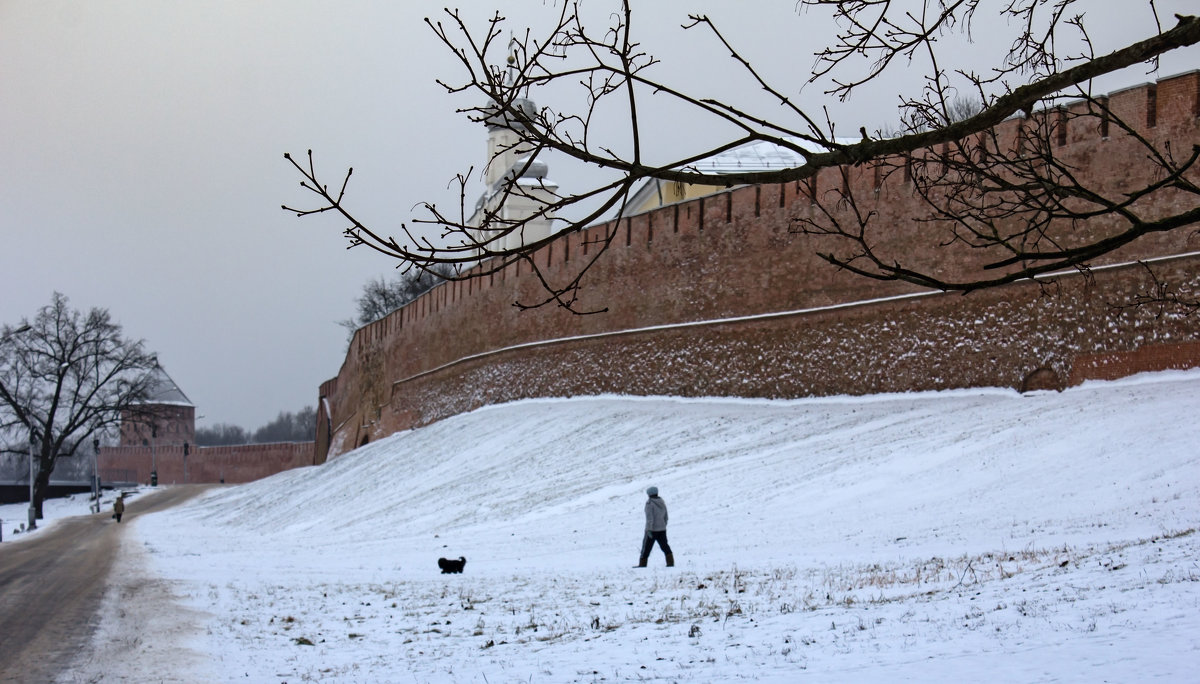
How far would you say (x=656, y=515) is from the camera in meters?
11.3

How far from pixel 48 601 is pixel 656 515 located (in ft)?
19.6

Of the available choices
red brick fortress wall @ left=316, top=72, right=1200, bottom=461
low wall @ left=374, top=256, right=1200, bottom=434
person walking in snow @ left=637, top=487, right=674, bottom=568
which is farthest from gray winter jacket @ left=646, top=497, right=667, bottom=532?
low wall @ left=374, top=256, right=1200, bottom=434

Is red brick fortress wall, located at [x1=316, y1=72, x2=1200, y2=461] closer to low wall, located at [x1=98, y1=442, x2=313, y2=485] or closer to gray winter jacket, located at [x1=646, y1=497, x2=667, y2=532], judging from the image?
gray winter jacket, located at [x1=646, y1=497, x2=667, y2=532]

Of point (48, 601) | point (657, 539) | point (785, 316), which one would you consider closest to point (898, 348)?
point (785, 316)

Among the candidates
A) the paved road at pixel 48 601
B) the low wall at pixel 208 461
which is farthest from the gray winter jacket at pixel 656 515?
the low wall at pixel 208 461

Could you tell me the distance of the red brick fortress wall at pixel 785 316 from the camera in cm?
1680

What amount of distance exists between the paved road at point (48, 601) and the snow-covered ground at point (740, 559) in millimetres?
315

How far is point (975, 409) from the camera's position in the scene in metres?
17.2

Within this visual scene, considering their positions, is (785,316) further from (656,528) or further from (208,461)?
(208,461)

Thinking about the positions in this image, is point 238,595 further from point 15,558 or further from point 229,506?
point 229,506

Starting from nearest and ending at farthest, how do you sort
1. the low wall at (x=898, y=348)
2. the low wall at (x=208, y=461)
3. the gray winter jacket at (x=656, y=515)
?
1. the gray winter jacket at (x=656, y=515)
2. the low wall at (x=898, y=348)
3. the low wall at (x=208, y=461)

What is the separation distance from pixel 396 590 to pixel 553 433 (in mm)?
12282

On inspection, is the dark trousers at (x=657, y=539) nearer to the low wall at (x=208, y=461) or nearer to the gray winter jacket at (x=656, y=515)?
the gray winter jacket at (x=656, y=515)

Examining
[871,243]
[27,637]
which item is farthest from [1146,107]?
[27,637]
